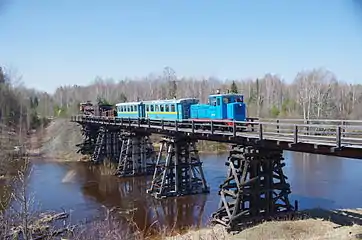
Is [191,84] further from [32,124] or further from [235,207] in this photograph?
[235,207]

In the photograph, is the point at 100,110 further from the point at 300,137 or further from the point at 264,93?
the point at 264,93

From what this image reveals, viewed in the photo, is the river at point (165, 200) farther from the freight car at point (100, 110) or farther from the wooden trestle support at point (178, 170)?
the freight car at point (100, 110)

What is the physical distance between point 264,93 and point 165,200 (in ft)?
225

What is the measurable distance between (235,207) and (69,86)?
398 ft

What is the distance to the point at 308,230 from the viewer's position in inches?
598

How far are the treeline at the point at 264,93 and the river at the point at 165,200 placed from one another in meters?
16.7

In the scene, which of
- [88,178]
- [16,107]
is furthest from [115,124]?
[16,107]

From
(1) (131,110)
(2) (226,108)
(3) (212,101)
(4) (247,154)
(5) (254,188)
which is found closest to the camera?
(4) (247,154)

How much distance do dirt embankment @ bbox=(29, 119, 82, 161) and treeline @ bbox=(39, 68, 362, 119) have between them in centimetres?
1597

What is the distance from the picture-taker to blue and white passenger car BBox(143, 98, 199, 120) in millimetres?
26797

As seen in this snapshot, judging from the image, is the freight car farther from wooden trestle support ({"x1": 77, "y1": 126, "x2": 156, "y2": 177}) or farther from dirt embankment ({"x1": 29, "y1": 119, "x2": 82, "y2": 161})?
wooden trestle support ({"x1": 77, "y1": 126, "x2": 156, "y2": 177})

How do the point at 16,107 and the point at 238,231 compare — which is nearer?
the point at 238,231

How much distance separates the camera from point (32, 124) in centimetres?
6378

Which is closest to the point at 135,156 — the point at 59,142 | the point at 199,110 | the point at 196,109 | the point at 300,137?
the point at 196,109
